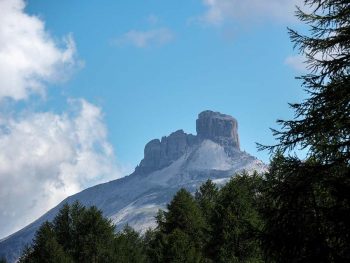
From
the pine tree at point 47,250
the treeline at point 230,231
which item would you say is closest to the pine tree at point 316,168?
the treeline at point 230,231

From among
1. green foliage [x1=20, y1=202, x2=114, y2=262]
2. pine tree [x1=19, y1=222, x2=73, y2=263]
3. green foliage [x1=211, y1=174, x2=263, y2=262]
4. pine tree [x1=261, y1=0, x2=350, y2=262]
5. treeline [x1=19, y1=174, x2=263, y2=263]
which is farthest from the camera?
green foliage [x1=20, y1=202, x2=114, y2=262]

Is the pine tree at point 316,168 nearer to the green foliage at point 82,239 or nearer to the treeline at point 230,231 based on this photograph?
the treeline at point 230,231

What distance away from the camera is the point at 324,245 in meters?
11.7

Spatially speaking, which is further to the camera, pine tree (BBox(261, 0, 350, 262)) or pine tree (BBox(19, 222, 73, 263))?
pine tree (BBox(19, 222, 73, 263))

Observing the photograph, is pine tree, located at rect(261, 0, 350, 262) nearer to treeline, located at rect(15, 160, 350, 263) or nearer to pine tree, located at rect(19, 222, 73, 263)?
treeline, located at rect(15, 160, 350, 263)

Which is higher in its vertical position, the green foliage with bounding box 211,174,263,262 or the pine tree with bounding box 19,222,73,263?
the pine tree with bounding box 19,222,73,263

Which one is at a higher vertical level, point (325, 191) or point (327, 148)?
point (327, 148)

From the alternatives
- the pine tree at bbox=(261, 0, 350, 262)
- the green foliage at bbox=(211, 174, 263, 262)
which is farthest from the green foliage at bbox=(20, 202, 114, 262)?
the pine tree at bbox=(261, 0, 350, 262)

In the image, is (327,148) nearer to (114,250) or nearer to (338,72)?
(338,72)

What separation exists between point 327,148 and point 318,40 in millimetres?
3284

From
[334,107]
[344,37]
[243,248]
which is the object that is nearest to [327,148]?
[334,107]

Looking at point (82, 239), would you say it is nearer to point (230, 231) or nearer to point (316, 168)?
point (230, 231)

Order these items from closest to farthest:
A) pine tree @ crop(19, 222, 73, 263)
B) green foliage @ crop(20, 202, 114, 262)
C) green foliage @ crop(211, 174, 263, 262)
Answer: green foliage @ crop(211, 174, 263, 262) < pine tree @ crop(19, 222, 73, 263) < green foliage @ crop(20, 202, 114, 262)

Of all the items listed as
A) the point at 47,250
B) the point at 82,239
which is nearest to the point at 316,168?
the point at 47,250
